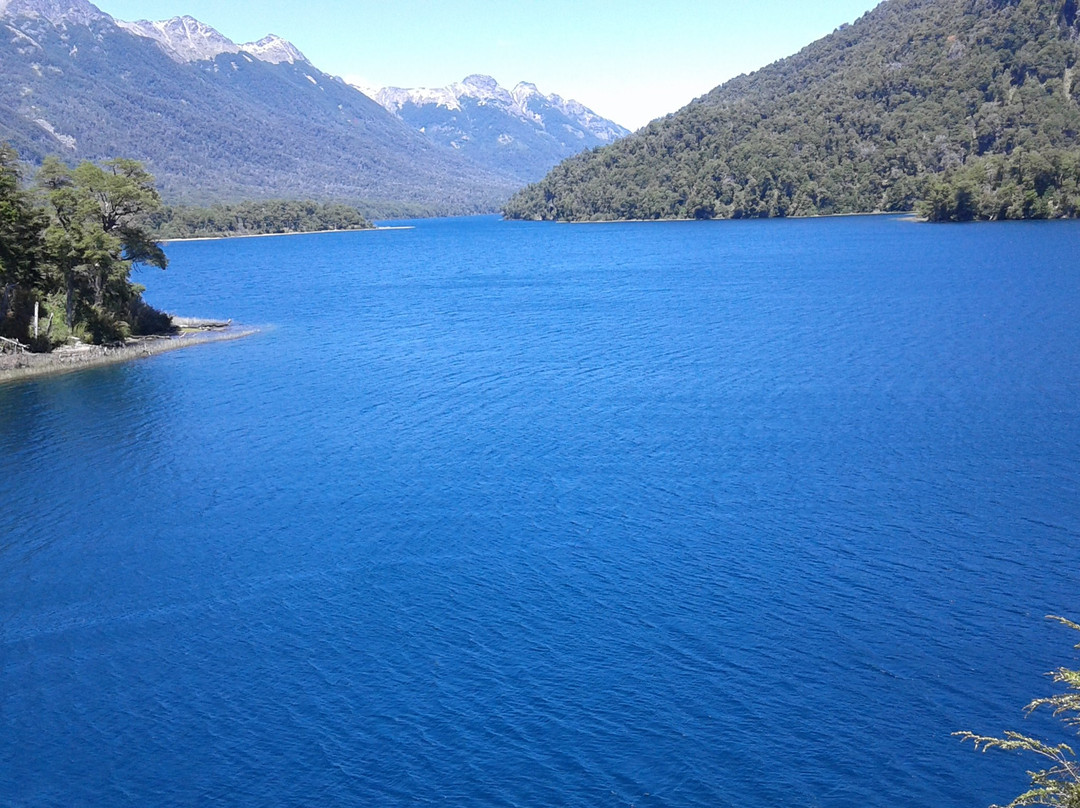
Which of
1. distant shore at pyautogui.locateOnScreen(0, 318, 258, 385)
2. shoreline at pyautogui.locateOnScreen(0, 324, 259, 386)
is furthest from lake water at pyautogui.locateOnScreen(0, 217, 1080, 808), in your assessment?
distant shore at pyautogui.locateOnScreen(0, 318, 258, 385)

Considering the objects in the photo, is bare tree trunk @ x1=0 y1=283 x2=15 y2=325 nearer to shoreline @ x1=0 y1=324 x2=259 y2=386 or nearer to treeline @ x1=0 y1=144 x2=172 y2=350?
treeline @ x1=0 y1=144 x2=172 y2=350

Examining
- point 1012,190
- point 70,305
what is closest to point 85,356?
point 70,305

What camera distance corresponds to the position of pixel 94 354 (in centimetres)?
7081

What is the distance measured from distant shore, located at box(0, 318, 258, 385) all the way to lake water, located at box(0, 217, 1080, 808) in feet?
12.5

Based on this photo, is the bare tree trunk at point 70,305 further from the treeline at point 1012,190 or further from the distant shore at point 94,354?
the treeline at point 1012,190

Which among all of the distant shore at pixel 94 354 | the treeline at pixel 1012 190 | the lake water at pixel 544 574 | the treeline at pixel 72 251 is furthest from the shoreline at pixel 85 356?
the treeline at pixel 1012 190

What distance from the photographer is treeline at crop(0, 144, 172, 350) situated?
69.2 meters

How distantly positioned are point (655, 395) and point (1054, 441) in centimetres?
2112

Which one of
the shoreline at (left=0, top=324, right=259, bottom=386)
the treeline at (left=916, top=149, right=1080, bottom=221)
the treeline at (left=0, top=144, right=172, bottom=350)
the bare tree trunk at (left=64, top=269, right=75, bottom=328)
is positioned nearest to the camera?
the shoreline at (left=0, top=324, right=259, bottom=386)

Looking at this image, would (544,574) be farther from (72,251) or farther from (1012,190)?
(1012,190)

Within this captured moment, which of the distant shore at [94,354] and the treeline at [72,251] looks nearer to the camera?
the distant shore at [94,354]

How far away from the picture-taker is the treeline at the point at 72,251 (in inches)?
2726

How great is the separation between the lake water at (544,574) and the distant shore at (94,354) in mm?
3813

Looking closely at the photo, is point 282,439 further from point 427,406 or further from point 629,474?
point 629,474
